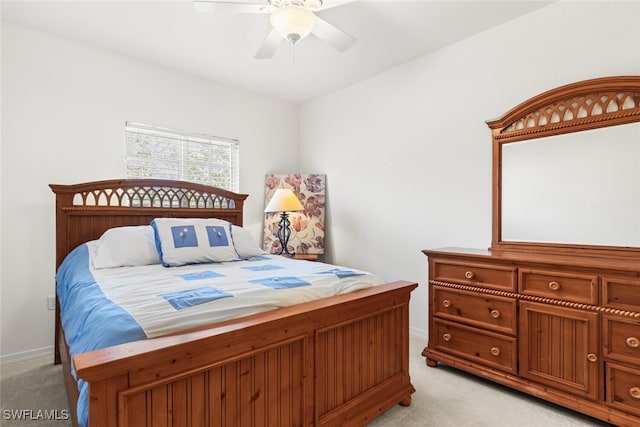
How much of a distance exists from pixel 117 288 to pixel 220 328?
29.8 inches

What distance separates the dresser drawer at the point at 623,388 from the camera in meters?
1.71

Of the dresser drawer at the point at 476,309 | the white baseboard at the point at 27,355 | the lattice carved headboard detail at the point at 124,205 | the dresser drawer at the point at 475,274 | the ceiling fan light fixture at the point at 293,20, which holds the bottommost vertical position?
the white baseboard at the point at 27,355

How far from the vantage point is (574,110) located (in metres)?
2.26

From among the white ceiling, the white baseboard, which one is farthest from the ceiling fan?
the white baseboard

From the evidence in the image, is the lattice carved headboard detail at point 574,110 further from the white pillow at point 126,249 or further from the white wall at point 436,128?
the white pillow at point 126,249

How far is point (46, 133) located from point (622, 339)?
4.19 metres

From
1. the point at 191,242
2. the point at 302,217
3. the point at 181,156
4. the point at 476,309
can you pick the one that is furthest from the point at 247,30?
the point at 476,309

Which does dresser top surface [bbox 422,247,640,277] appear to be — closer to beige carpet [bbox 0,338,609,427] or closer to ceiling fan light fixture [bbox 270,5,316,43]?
beige carpet [bbox 0,338,609,427]

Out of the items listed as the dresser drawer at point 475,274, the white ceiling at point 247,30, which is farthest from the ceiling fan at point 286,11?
the dresser drawer at point 475,274

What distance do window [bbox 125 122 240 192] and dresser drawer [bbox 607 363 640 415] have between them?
3547mm

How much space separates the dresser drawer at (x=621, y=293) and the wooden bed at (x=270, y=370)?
40.4 inches

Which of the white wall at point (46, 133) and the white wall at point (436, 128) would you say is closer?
the white wall at point (436, 128)

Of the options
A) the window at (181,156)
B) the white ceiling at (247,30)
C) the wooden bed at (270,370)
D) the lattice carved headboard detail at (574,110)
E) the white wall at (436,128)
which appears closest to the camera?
the wooden bed at (270,370)

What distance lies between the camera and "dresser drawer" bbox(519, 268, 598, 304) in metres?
1.86
